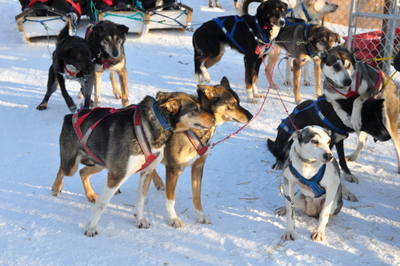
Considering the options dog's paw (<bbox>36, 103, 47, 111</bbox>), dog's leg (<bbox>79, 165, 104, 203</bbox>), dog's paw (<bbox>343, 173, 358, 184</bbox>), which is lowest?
dog's paw (<bbox>343, 173, 358, 184</bbox>)

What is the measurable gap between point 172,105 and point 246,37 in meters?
3.42

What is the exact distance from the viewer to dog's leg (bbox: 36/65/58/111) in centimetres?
579

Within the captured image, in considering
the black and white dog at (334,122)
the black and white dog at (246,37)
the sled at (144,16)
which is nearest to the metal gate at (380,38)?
the black and white dog at (246,37)

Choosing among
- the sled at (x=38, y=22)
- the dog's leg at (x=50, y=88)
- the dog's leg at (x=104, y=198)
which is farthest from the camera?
the sled at (x=38, y=22)

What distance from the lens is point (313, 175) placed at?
3.30 metres

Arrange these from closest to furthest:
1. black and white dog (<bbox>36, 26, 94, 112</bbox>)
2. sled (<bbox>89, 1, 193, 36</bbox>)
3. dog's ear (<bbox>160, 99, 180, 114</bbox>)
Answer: dog's ear (<bbox>160, 99, 180, 114</bbox>) < black and white dog (<bbox>36, 26, 94, 112</bbox>) < sled (<bbox>89, 1, 193, 36</bbox>)

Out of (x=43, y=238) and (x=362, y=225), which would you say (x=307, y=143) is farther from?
(x=43, y=238)

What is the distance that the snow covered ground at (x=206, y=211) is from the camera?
3166 mm

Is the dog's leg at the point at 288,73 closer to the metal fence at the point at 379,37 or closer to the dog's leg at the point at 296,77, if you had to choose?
the dog's leg at the point at 296,77

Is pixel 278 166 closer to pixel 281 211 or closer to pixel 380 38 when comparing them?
pixel 281 211

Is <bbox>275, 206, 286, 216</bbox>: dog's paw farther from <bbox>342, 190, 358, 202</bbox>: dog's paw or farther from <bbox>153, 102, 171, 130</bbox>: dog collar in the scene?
<bbox>153, 102, 171, 130</bbox>: dog collar

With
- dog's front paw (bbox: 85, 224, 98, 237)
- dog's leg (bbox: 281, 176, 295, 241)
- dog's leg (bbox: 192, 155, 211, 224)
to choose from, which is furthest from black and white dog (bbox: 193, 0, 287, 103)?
dog's front paw (bbox: 85, 224, 98, 237)

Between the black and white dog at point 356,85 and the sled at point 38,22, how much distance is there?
5.41m

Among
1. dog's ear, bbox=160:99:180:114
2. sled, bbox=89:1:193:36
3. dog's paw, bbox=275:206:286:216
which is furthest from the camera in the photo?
sled, bbox=89:1:193:36
